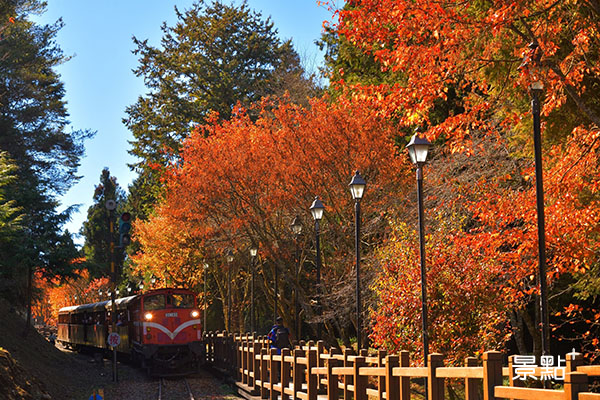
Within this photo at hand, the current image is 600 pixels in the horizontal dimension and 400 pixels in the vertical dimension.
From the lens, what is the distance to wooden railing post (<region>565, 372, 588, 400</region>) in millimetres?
4918

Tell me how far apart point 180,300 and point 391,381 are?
2090cm

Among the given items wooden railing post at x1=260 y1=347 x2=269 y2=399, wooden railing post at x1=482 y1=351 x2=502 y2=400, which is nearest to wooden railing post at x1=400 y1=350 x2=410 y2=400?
wooden railing post at x1=482 y1=351 x2=502 y2=400

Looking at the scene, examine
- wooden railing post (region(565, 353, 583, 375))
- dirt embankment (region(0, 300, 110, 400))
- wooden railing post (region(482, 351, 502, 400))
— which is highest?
wooden railing post (region(565, 353, 583, 375))

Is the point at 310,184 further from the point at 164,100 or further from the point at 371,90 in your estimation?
the point at 164,100

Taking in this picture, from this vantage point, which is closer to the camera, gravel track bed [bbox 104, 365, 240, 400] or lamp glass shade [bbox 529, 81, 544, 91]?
lamp glass shade [bbox 529, 81, 544, 91]

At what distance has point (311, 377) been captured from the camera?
44.9 ft

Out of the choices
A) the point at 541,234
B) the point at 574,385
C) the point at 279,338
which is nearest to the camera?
the point at 574,385

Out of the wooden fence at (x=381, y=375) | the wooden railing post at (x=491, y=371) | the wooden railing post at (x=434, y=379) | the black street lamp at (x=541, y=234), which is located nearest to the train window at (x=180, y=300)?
the wooden fence at (x=381, y=375)

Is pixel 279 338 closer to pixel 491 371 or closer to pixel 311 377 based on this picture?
pixel 311 377

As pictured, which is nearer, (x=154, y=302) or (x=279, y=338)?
(x=279, y=338)

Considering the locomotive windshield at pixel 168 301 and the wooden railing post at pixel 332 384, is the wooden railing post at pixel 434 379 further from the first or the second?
the locomotive windshield at pixel 168 301

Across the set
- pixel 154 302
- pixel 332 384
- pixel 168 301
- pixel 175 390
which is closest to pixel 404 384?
pixel 332 384

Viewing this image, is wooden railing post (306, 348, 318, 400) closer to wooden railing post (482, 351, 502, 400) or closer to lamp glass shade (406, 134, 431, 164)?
lamp glass shade (406, 134, 431, 164)

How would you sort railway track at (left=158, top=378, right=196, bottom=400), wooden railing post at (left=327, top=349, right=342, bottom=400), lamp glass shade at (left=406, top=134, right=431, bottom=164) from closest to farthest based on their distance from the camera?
1. lamp glass shade at (left=406, top=134, right=431, bottom=164)
2. wooden railing post at (left=327, top=349, right=342, bottom=400)
3. railway track at (left=158, top=378, right=196, bottom=400)
